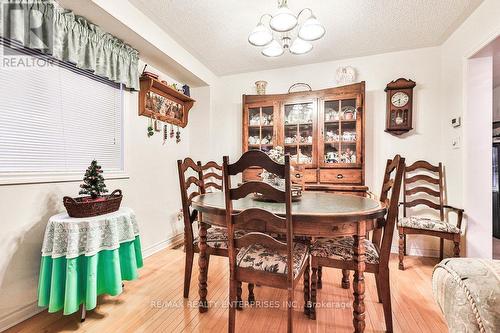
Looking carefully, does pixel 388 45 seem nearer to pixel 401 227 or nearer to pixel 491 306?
pixel 401 227

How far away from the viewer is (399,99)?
2701mm

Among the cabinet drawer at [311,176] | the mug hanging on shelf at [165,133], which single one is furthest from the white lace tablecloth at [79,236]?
the cabinet drawer at [311,176]

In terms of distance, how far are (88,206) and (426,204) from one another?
10.5 ft

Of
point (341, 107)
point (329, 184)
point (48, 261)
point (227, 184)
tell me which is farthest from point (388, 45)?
point (48, 261)

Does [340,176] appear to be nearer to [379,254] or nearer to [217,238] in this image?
[379,254]

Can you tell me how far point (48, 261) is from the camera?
1448 millimetres

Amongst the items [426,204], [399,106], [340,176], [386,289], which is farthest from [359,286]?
[399,106]

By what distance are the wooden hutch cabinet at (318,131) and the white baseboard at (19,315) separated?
222cm

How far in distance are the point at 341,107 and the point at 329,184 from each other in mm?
945

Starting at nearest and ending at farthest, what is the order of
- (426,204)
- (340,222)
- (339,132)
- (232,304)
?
(340,222)
(232,304)
(426,204)
(339,132)

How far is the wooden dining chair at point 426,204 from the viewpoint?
7.15 ft

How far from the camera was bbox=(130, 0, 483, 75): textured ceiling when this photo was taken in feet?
6.46

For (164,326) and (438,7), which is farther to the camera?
(438,7)

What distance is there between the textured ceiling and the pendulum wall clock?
0.46 metres
